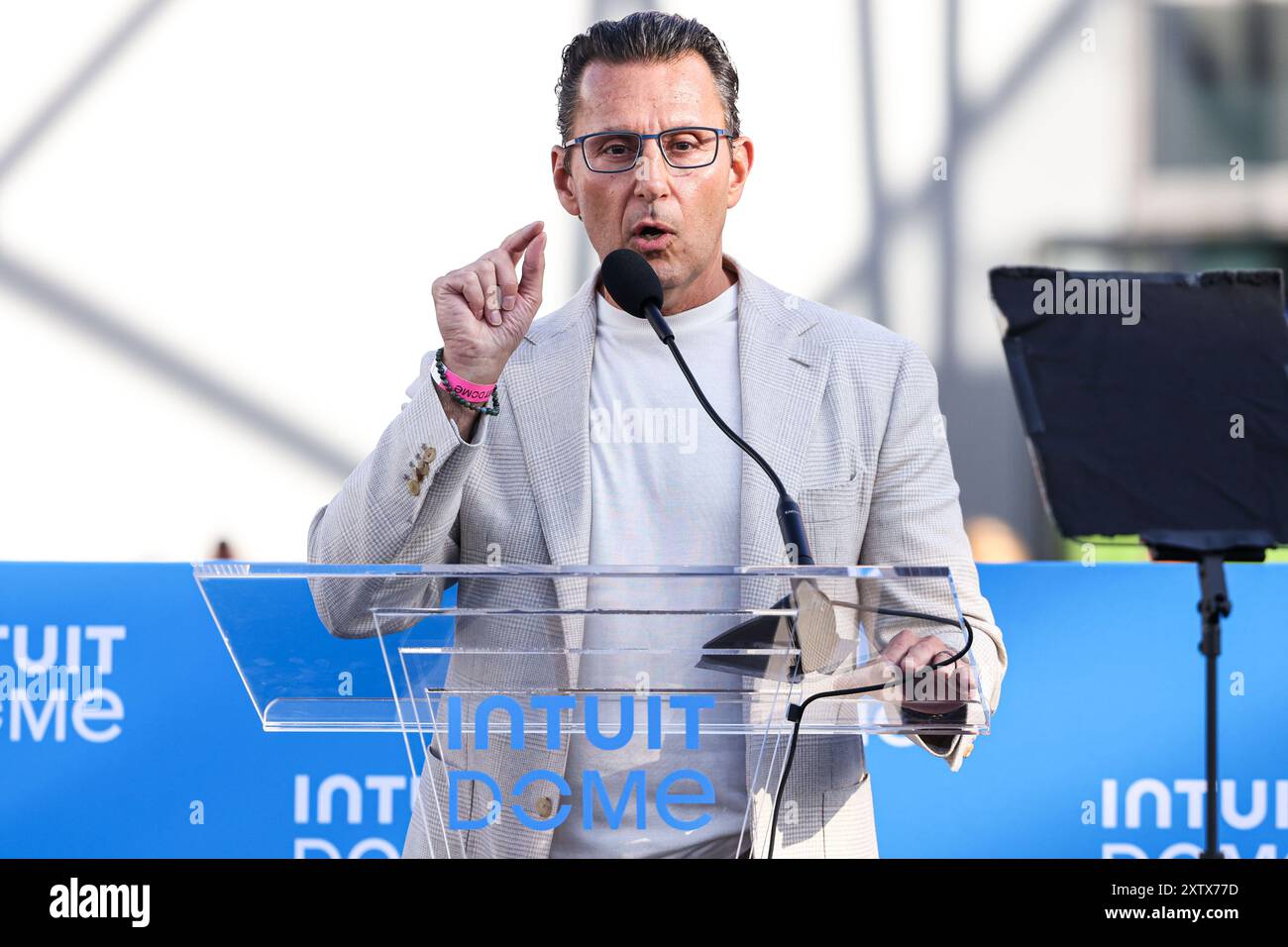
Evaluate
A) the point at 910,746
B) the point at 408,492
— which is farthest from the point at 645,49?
the point at 910,746

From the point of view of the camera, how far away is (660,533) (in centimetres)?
195

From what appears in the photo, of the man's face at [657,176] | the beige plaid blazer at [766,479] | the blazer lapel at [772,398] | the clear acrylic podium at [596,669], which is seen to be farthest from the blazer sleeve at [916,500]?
the clear acrylic podium at [596,669]

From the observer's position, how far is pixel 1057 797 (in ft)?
10.3

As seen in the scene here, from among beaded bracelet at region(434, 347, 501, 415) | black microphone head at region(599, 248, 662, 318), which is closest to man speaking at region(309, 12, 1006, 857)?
beaded bracelet at region(434, 347, 501, 415)

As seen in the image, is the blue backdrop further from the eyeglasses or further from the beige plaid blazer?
the eyeglasses

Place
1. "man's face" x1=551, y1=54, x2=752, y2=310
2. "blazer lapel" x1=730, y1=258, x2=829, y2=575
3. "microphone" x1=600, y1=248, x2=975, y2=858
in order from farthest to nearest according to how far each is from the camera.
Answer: "man's face" x1=551, y1=54, x2=752, y2=310
"blazer lapel" x1=730, y1=258, x2=829, y2=575
"microphone" x1=600, y1=248, x2=975, y2=858

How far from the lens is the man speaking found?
174 cm

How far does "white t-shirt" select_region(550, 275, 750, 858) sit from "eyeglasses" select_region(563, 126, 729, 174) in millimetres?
225

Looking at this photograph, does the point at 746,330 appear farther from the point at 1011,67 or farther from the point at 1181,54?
the point at 1181,54

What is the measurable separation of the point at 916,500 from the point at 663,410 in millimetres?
375

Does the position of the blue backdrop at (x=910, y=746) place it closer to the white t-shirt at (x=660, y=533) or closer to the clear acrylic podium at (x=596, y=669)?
the white t-shirt at (x=660, y=533)
